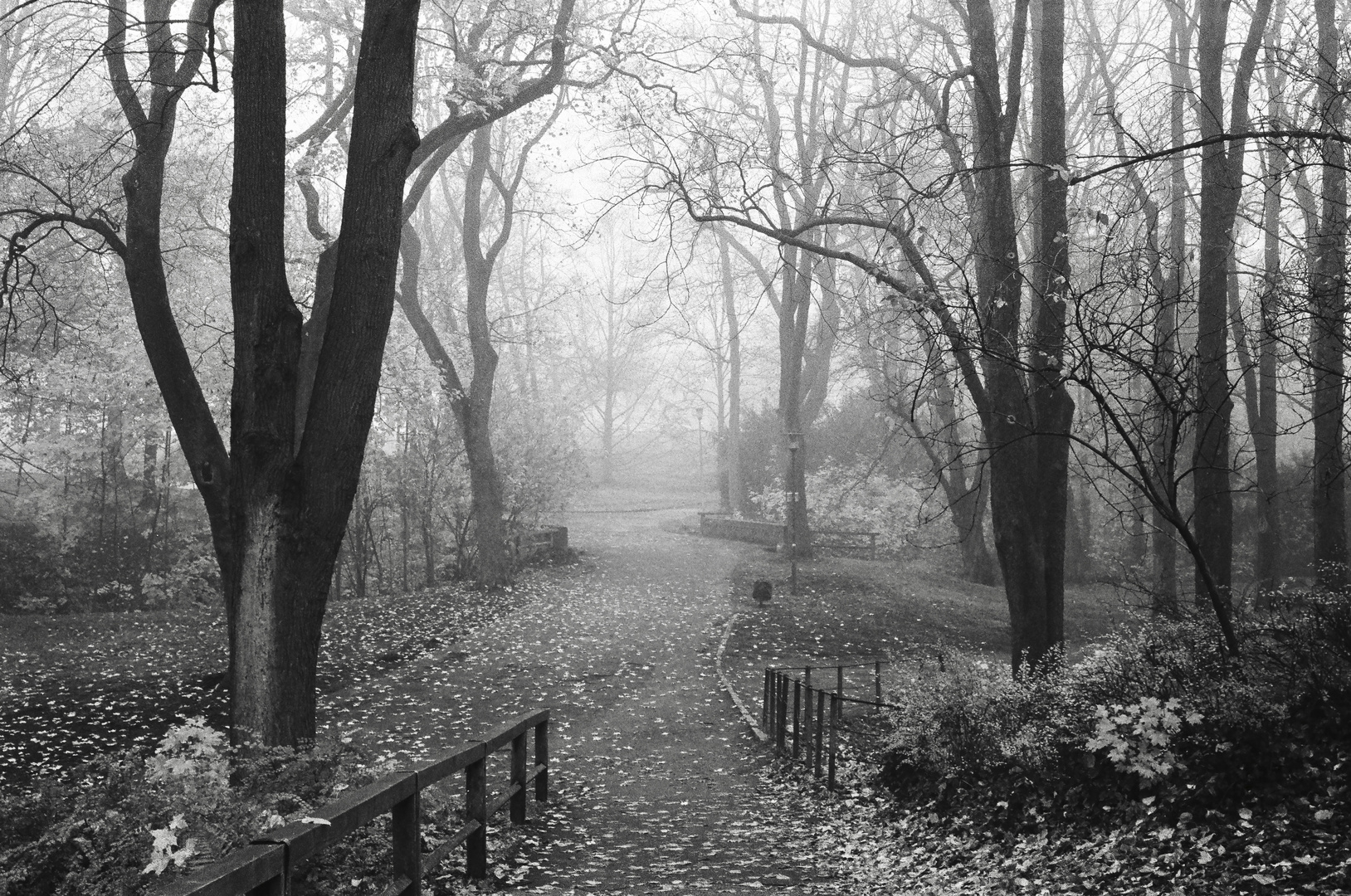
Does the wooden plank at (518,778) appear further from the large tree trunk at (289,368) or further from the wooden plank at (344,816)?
the wooden plank at (344,816)

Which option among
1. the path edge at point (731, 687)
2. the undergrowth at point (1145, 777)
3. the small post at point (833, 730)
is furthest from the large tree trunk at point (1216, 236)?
the small post at point (833, 730)

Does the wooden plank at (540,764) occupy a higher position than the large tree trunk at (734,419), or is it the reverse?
the large tree trunk at (734,419)

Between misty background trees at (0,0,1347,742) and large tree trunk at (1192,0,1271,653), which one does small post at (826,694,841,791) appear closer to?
misty background trees at (0,0,1347,742)

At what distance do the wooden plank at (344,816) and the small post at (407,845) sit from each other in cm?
7

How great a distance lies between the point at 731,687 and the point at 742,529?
63.9 ft

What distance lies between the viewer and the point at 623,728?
12.6 meters

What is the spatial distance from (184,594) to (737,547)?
16.9m

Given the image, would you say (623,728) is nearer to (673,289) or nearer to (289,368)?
(289,368)

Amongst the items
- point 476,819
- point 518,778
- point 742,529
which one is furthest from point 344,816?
point 742,529

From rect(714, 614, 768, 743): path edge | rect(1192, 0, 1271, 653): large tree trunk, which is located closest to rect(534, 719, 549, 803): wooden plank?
rect(714, 614, 768, 743): path edge

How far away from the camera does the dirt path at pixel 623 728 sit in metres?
6.64

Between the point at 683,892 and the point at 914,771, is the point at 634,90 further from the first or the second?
the point at 683,892

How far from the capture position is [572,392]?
53.5 m

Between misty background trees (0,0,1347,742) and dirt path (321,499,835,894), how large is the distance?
2489 millimetres
